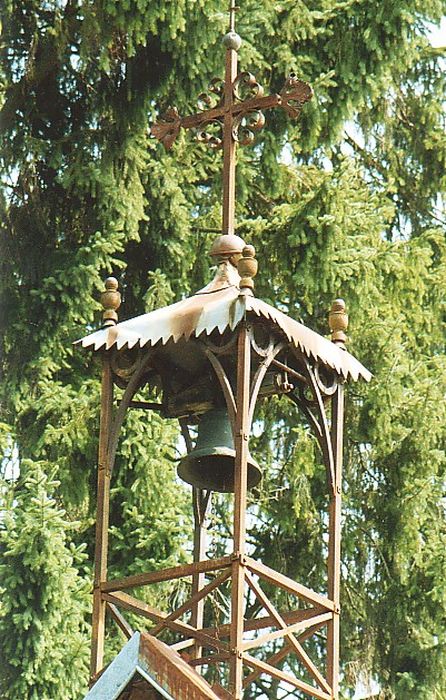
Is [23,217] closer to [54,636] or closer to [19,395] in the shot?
[19,395]

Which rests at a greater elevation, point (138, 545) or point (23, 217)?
point (23, 217)

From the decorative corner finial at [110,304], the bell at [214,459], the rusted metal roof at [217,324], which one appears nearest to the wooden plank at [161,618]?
the bell at [214,459]

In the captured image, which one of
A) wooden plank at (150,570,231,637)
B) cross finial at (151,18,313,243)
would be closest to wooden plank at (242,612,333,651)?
wooden plank at (150,570,231,637)

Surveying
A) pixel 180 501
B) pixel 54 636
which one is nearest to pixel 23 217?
pixel 180 501

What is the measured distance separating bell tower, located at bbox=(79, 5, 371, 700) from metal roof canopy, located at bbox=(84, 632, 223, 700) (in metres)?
0.05

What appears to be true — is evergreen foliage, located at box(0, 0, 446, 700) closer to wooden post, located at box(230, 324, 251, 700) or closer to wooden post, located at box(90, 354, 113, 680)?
wooden post, located at box(90, 354, 113, 680)

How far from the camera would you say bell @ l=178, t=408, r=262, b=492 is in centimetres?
930

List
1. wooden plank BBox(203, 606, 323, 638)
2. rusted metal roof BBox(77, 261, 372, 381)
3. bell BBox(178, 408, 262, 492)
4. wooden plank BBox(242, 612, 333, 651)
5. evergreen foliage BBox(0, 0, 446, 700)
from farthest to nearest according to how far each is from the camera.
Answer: evergreen foliage BBox(0, 0, 446, 700) → bell BBox(178, 408, 262, 492) → wooden plank BBox(203, 606, 323, 638) → rusted metal roof BBox(77, 261, 372, 381) → wooden plank BBox(242, 612, 333, 651)

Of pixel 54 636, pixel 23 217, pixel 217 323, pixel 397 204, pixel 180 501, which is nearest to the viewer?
pixel 217 323

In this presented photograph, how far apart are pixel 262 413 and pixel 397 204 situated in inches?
111

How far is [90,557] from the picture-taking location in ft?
47.3

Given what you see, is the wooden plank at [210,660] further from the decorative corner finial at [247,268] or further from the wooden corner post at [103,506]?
the decorative corner finial at [247,268]

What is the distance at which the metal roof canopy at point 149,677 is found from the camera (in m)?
7.96

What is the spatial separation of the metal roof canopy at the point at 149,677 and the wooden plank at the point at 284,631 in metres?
0.52
